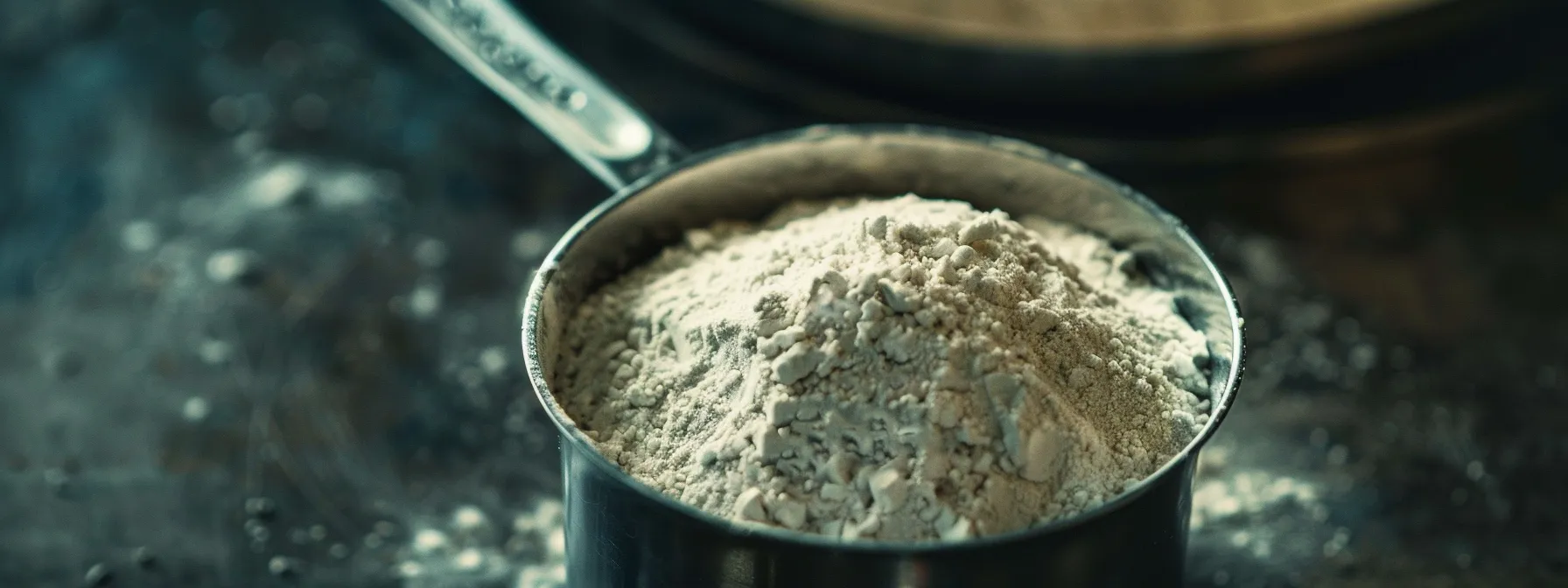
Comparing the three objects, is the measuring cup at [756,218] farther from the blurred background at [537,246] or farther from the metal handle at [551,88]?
the blurred background at [537,246]

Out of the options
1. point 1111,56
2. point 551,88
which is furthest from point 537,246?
point 1111,56

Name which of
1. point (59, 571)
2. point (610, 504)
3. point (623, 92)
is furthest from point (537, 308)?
point (623, 92)

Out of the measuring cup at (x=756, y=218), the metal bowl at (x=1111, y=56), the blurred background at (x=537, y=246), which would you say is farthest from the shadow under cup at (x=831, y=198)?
the metal bowl at (x=1111, y=56)

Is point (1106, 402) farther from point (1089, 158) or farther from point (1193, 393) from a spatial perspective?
point (1089, 158)

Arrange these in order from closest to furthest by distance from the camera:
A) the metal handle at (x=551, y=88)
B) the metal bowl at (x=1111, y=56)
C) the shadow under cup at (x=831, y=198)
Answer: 1. the shadow under cup at (x=831, y=198)
2. the metal handle at (x=551, y=88)
3. the metal bowl at (x=1111, y=56)

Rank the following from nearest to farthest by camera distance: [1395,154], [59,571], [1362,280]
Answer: [59,571] → [1362,280] → [1395,154]

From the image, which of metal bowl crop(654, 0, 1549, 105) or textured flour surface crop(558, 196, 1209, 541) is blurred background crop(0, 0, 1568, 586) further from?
textured flour surface crop(558, 196, 1209, 541)
